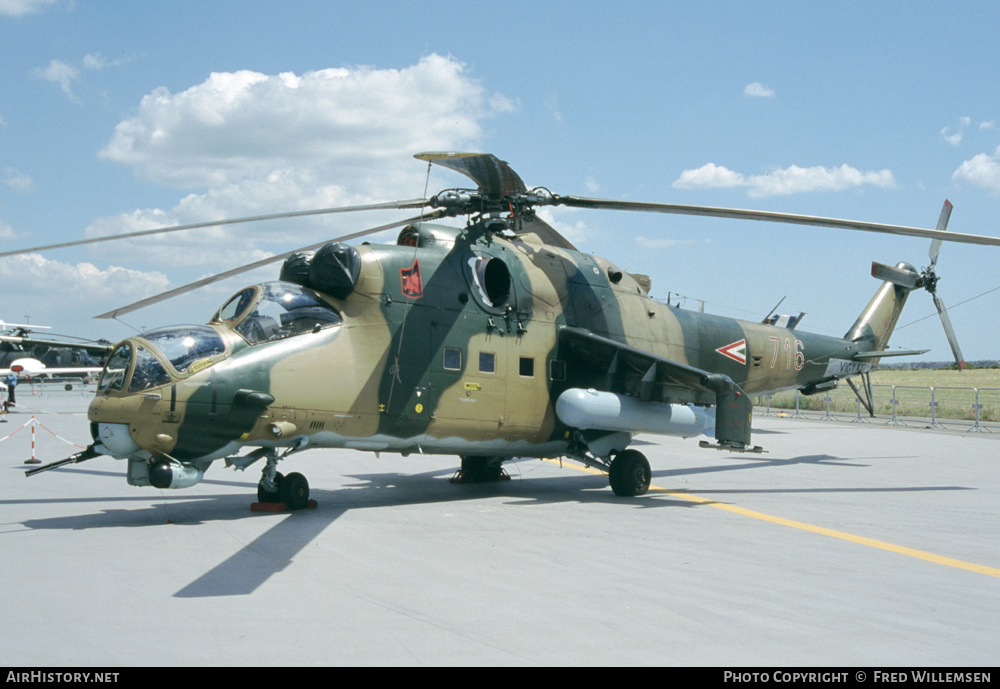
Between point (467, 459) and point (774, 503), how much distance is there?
17.4 ft

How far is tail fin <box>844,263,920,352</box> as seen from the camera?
18.5 m

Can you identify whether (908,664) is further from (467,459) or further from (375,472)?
(375,472)

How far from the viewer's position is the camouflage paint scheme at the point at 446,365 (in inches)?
364

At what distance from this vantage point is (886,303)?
61.9ft

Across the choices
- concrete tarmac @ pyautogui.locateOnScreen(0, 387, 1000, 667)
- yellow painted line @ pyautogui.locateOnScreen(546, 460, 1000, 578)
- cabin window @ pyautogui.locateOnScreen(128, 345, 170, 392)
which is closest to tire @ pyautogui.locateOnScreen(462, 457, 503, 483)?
concrete tarmac @ pyautogui.locateOnScreen(0, 387, 1000, 667)

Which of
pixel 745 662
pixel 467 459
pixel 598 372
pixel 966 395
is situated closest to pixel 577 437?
pixel 598 372

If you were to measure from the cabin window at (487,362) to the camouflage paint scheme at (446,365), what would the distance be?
0.02 metres

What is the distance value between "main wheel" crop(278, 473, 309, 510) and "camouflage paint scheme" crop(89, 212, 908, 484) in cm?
63

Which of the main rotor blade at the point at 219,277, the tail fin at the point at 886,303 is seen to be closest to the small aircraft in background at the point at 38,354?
the main rotor blade at the point at 219,277

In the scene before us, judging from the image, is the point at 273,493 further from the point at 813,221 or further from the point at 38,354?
the point at 38,354

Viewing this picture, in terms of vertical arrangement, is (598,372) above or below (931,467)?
above

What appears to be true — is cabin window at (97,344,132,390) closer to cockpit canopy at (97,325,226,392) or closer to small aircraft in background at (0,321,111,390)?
cockpit canopy at (97,325,226,392)

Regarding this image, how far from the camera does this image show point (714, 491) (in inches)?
525

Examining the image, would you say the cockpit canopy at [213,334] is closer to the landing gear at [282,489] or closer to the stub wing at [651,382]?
the landing gear at [282,489]
